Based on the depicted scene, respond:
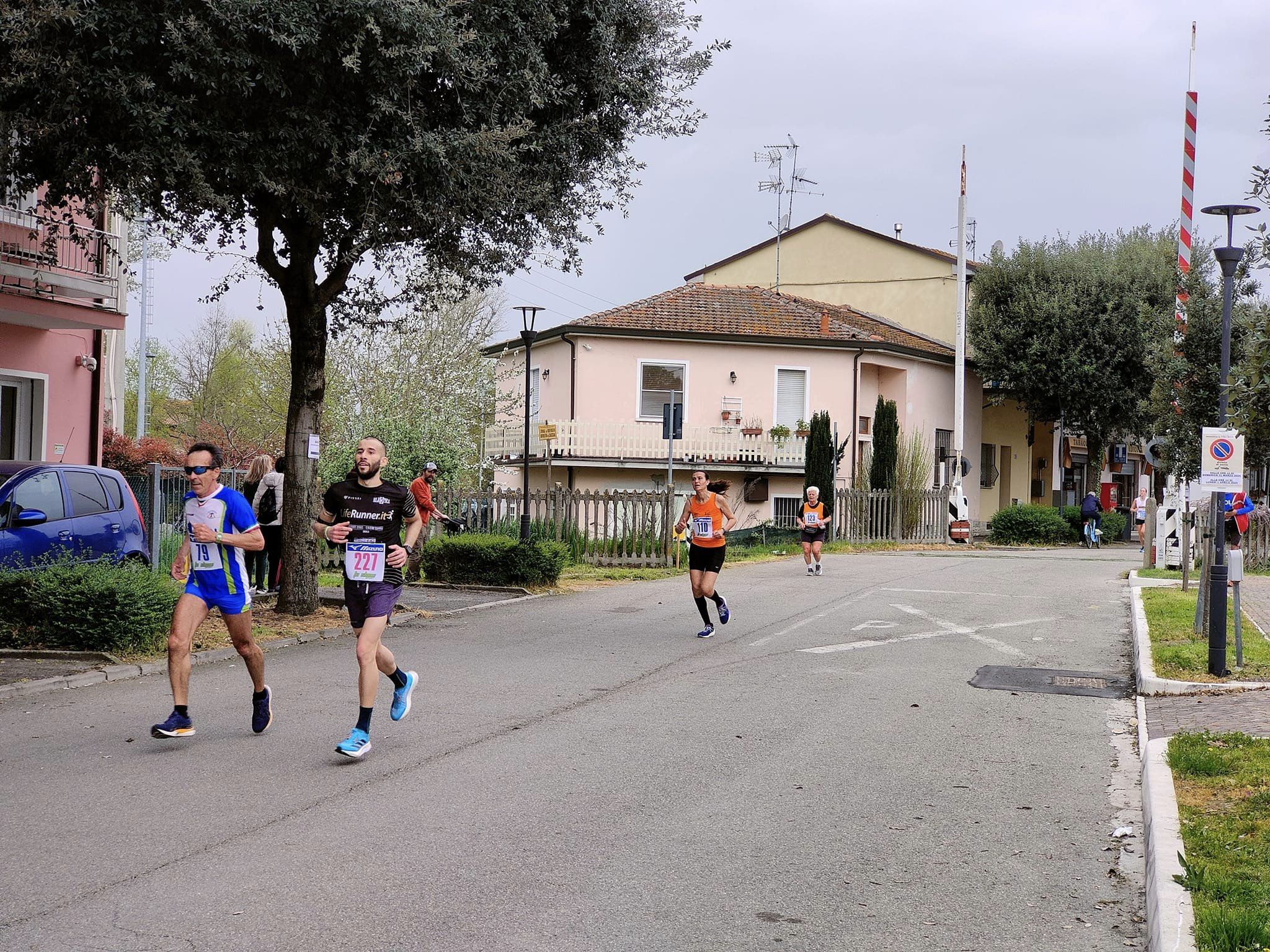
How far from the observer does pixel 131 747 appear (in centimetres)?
776

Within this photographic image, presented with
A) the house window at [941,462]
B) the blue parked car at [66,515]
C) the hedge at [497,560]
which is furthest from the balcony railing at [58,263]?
the house window at [941,462]

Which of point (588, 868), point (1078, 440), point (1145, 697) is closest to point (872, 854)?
point (588, 868)

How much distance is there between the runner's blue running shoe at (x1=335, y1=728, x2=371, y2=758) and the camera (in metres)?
7.36

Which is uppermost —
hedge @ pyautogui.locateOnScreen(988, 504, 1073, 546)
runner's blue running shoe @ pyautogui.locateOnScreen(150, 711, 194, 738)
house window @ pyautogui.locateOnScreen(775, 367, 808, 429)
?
house window @ pyautogui.locateOnScreen(775, 367, 808, 429)

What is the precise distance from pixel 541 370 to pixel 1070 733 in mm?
30204

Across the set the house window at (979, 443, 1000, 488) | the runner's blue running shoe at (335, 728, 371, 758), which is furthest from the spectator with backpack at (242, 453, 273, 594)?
the house window at (979, 443, 1000, 488)

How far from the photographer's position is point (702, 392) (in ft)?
119

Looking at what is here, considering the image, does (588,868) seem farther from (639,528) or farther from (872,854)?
(639,528)

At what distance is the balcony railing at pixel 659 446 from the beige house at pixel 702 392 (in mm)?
33

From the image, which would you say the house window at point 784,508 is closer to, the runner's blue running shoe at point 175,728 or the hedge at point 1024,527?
the hedge at point 1024,527

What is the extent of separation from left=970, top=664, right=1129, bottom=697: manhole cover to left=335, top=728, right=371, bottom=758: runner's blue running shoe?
5.53m

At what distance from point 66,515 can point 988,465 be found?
36.3 meters

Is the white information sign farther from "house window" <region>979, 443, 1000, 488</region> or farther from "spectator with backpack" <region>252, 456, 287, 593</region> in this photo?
"house window" <region>979, 443, 1000, 488</region>

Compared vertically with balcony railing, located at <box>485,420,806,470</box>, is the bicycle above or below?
below
